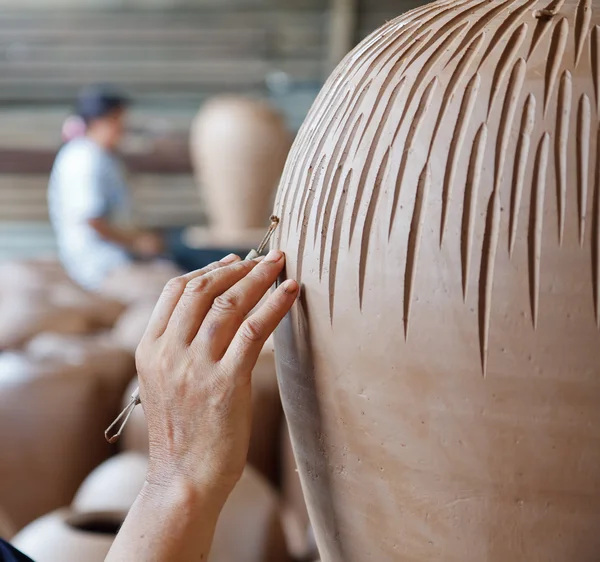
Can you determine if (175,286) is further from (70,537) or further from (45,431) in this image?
(45,431)

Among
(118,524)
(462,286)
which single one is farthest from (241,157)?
(462,286)

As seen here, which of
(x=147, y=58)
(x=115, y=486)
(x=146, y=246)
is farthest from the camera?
(x=147, y=58)

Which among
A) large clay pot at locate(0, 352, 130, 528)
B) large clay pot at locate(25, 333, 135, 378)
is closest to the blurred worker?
large clay pot at locate(25, 333, 135, 378)

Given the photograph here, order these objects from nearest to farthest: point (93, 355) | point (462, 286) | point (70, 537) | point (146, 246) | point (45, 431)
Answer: point (462, 286) → point (70, 537) → point (45, 431) → point (93, 355) → point (146, 246)

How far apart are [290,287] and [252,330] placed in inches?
2.2

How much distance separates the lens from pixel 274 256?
2.28 ft

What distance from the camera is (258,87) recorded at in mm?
5652

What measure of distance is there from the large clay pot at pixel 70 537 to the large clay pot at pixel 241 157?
7.04 feet

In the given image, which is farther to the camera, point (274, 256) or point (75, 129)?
point (75, 129)

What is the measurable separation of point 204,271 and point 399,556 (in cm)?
27

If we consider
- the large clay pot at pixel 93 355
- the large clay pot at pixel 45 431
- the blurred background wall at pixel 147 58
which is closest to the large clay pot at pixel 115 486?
the large clay pot at pixel 45 431

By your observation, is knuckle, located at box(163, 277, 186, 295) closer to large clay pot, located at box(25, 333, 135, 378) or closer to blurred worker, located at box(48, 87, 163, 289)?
large clay pot, located at box(25, 333, 135, 378)

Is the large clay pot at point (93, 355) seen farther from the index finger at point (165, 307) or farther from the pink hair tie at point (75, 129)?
the pink hair tie at point (75, 129)

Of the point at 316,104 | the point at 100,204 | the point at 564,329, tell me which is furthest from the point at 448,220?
the point at 100,204
